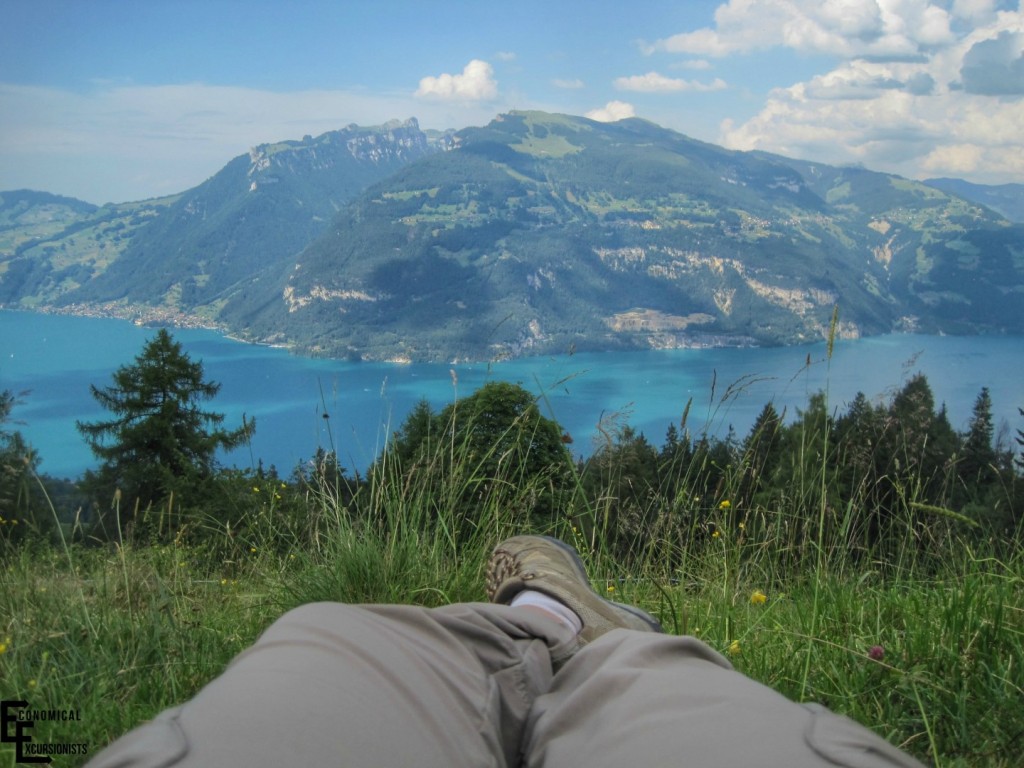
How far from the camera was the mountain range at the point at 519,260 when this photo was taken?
102 m

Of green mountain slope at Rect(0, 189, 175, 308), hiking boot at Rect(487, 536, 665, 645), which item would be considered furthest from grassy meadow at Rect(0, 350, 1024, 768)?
green mountain slope at Rect(0, 189, 175, 308)

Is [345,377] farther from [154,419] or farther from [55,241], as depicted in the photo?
[55,241]

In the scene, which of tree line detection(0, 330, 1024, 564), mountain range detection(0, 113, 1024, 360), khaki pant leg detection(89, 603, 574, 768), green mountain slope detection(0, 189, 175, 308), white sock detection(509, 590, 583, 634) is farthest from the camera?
green mountain slope detection(0, 189, 175, 308)

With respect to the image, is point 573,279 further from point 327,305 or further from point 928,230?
point 928,230

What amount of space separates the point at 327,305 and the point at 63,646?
114219 millimetres

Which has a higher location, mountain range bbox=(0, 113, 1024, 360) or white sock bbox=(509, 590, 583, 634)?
mountain range bbox=(0, 113, 1024, 360)

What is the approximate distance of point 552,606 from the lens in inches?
67.9

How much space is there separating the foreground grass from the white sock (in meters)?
0.36

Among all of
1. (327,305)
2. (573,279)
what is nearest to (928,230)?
(573,279)

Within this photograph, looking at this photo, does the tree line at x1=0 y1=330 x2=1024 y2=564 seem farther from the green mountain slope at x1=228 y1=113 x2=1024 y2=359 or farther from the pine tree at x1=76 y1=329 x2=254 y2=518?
the green mountain slope at x1=228 y1=113 x2=1024 y2=359

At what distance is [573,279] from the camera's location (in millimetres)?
132750

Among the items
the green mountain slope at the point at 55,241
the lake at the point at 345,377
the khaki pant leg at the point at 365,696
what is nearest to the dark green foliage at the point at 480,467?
the khaki pant leg at the point at 365,696

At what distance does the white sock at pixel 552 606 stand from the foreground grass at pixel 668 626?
1.18 ft

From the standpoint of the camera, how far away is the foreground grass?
150 cm
